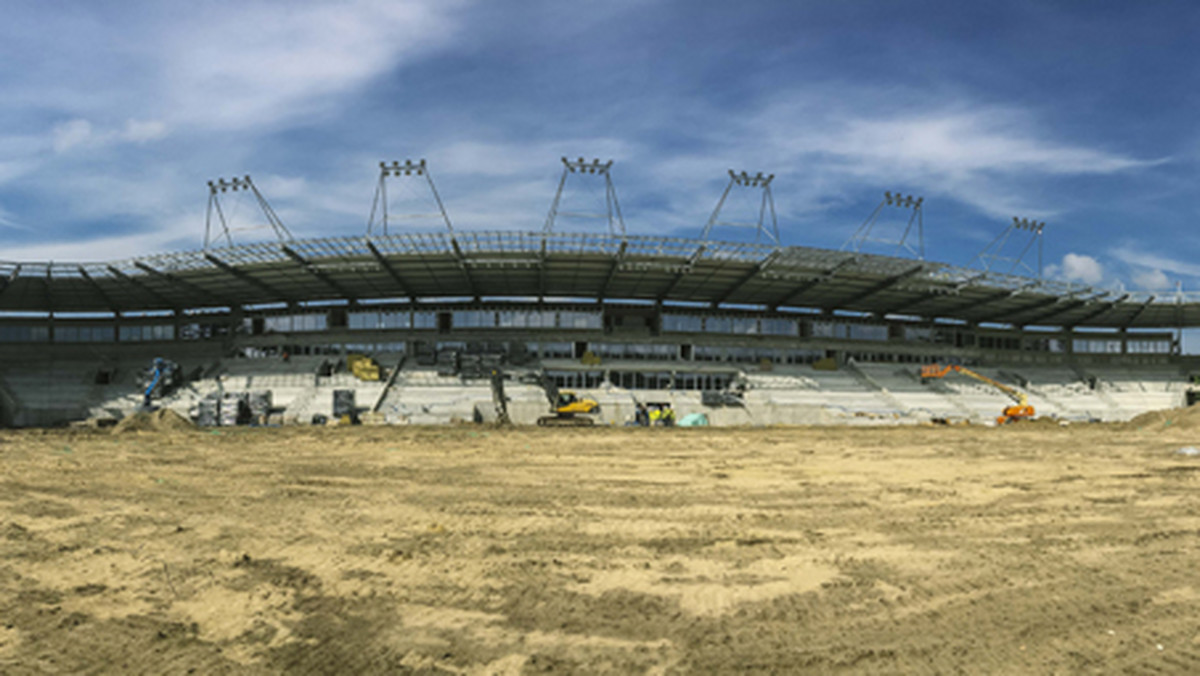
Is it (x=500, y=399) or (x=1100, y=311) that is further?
(x=1100, y=311)

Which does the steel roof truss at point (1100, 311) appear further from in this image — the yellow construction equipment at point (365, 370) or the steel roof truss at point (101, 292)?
the steel roof truss at point (101, 292)

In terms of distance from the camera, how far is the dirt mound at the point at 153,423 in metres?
30.6

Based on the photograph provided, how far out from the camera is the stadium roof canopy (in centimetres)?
4388

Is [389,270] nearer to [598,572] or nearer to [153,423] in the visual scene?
[153,423]

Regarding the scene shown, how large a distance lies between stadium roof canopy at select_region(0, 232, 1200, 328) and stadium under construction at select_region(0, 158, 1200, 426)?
0.25 meters

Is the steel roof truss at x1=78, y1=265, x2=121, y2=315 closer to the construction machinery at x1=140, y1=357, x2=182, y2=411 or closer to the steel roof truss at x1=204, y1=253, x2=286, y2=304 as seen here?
the construction machinery at x1=140, y1=357, x2=182, y2=411

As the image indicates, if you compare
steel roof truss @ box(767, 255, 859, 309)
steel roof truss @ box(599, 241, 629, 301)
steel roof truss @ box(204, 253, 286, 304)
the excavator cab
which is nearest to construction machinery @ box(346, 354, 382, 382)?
steel roof truss @ box(204, 253, 286, 304)

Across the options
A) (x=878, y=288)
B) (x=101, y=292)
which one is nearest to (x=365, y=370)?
(x=101, y=292)

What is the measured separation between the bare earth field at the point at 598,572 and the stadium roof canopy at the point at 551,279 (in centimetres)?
2954

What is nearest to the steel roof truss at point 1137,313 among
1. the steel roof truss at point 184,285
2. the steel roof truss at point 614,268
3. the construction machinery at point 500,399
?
the steel roof truss at point 614,268

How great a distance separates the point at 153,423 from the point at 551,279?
1093 inches

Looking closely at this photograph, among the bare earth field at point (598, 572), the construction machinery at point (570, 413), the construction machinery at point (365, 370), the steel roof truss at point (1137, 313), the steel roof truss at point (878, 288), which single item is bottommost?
the construction machinery at point (570, 413)

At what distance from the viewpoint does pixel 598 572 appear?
7.70 metres

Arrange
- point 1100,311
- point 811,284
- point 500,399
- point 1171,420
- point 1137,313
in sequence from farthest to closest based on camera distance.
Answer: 1. point 1137,313
2. point 1100,311
3. point 811,284
4. point 500,399
5. point 1171,420
